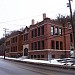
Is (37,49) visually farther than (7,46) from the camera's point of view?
No

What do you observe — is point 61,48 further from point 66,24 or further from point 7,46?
point 7,46

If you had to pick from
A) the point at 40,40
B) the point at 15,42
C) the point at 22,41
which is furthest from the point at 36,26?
the point at 15,42

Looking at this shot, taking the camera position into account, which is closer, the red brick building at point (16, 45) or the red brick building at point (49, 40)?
the red brick building at point (49, 40)

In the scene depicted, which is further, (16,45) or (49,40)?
(16,45)

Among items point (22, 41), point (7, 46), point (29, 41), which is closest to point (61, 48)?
point (29, 41)

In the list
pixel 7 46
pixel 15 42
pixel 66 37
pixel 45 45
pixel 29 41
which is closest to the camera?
pixel 45 45

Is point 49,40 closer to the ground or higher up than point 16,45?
higher up

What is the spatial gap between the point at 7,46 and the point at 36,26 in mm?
40071

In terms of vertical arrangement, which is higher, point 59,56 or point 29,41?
point 29,41

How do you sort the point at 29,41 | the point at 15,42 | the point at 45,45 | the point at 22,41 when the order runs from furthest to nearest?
the point at 15,42
the point at 22,41
the point at 29,41
the point at 45,45

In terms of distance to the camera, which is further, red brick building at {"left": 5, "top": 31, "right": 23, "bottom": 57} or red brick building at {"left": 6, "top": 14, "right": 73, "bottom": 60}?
red brick building at {"left": 5, "top": 31, "right": 23, "bottom": 57}

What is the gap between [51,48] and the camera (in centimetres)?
5603

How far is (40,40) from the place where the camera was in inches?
2318

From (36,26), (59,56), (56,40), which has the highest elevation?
(36,26)
